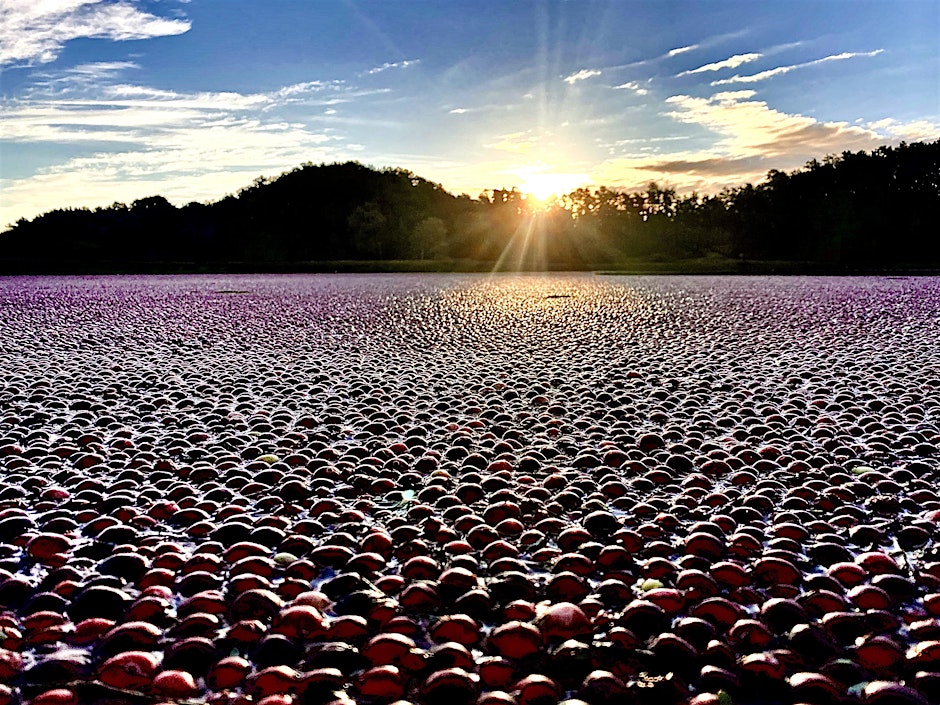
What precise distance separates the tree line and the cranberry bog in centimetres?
4217

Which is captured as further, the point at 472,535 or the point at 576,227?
the point at 576,227

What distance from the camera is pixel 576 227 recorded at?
63.5m

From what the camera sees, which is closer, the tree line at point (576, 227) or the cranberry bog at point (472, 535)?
the cranberry bog at point (472, 535)

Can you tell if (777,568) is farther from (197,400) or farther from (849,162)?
(849,162)

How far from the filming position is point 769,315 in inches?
480

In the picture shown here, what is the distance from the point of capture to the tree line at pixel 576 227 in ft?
176

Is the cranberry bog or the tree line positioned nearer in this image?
the cranberry bog

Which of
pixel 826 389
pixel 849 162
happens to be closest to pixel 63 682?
pixel 826 389

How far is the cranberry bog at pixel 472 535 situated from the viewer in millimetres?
1899

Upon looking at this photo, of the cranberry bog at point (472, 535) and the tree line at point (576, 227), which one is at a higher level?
the tree line at point (576, 227)

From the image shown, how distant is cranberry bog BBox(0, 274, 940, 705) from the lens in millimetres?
1899

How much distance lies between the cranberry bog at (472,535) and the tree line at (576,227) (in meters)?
42.2

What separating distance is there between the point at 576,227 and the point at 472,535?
204 feet

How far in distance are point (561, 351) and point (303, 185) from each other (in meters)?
72.5
